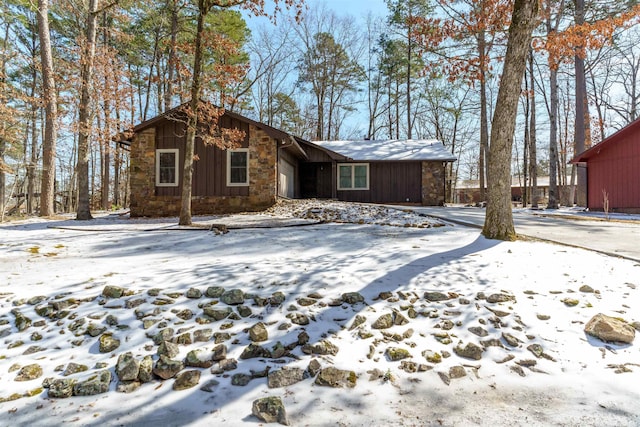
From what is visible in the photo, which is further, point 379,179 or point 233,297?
point 379,179

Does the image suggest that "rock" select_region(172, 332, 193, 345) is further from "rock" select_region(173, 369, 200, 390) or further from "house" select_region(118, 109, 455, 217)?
"house" select_region(118, 109, 455, 217)

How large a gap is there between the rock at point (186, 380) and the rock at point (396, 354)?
52.1 inches

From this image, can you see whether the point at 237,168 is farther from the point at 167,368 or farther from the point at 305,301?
the point at 167,368

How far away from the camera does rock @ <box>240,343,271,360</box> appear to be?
8.06 ft

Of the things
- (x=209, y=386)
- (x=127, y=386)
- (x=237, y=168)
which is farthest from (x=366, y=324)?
(x=237, y=168)

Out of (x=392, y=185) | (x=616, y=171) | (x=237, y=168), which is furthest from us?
(x=392, y=185)

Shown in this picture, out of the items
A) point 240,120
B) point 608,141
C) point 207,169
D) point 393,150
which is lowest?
point 207,169

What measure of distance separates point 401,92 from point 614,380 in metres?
24.4

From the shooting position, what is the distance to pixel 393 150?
16.7 meters

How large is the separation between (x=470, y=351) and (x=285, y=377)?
1354mm

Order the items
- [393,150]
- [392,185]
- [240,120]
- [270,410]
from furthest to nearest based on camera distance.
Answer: [393,150] → [392,185] → [240,120] → [270,410]

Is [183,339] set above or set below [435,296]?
below

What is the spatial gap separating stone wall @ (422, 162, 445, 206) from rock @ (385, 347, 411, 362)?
1376 cm

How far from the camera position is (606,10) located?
14.1 meters
